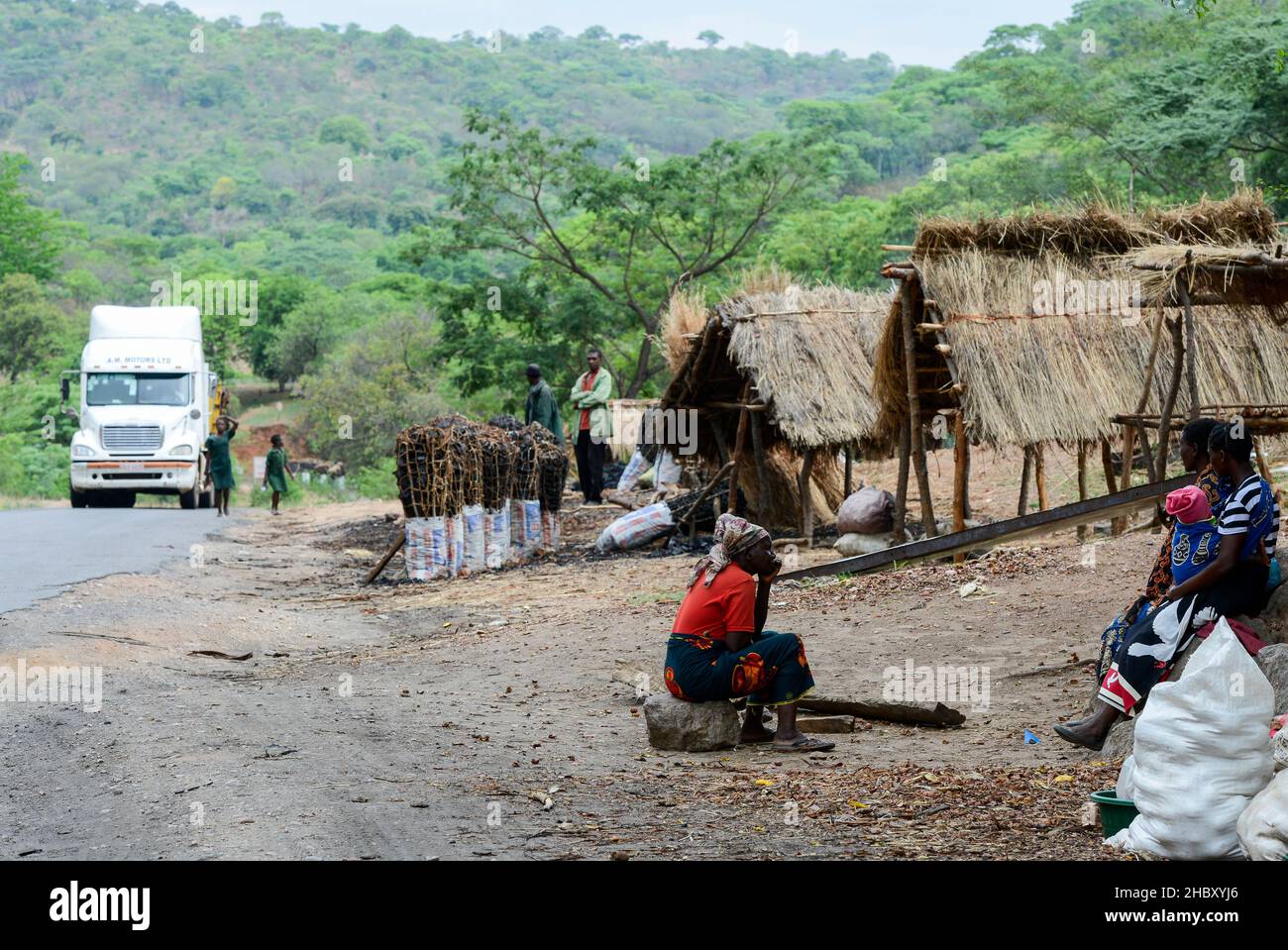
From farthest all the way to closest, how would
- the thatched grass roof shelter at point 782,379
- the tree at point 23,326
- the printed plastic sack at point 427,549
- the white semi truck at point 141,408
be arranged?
the tree at point 23,326
the white semi truck at point 141,408
the thatched grass roof shelter at point 782,379
the printed plastic sack at point 427,549

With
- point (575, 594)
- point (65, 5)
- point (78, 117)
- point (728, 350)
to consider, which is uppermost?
point (65, 5)

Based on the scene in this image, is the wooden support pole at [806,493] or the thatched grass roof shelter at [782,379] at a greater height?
the thatched grass roof shelter at [782,379]

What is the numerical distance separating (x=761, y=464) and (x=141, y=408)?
14388mm

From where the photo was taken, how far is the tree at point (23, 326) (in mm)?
55250

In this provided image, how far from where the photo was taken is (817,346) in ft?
54.9

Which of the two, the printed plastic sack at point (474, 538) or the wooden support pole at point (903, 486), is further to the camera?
the printed plastic sack at point (474, 538)

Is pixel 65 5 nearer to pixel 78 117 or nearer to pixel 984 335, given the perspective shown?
pixel 78 117

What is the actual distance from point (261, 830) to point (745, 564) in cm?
287

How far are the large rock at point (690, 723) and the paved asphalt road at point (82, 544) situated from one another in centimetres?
683

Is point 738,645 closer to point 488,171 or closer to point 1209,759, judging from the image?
point 1209,759

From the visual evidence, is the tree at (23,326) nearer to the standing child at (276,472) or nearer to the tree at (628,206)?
the tree at (628,206)

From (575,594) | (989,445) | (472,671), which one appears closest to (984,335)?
(989,445)

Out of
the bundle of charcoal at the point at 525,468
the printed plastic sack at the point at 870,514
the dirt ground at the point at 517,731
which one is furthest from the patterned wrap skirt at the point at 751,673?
the bundle of charcoal at the point at 525,468

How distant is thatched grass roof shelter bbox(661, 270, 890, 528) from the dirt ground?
2759 mm
